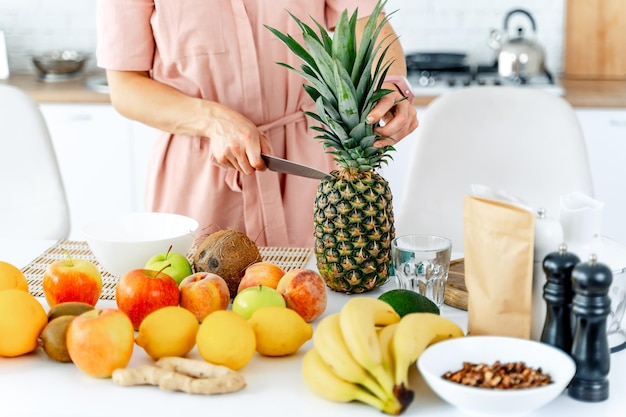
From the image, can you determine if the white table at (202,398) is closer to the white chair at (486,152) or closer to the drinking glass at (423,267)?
the drinking glass at (423,267)

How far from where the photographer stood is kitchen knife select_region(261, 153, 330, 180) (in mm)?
1608

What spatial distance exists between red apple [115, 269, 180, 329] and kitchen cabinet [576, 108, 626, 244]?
2147 mm

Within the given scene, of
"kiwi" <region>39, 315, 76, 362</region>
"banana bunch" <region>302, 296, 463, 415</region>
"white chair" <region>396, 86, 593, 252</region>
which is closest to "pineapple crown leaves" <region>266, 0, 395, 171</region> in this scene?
"banana bunch" <region>302, 296, 463, 415</region>

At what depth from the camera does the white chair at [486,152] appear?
220 centimetres

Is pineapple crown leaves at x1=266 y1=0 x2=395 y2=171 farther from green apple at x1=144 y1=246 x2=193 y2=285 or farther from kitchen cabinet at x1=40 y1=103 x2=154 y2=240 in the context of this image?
kitchen cabinet at x1=40 y1=103 x2=154 y2=240

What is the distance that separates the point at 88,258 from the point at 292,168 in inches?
17.7

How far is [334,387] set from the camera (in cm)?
112

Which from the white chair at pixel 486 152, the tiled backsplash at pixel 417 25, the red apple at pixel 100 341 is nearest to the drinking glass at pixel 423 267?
the red apple at pixel 100 341

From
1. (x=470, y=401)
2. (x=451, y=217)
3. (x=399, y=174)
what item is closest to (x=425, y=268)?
(x=470, y=401)

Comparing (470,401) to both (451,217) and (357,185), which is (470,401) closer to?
(357,185)

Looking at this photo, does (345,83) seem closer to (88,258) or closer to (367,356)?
(367,356)

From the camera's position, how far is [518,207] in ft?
3.82

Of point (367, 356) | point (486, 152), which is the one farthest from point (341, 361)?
point (486, 152)

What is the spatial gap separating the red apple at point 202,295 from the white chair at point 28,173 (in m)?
1.03
